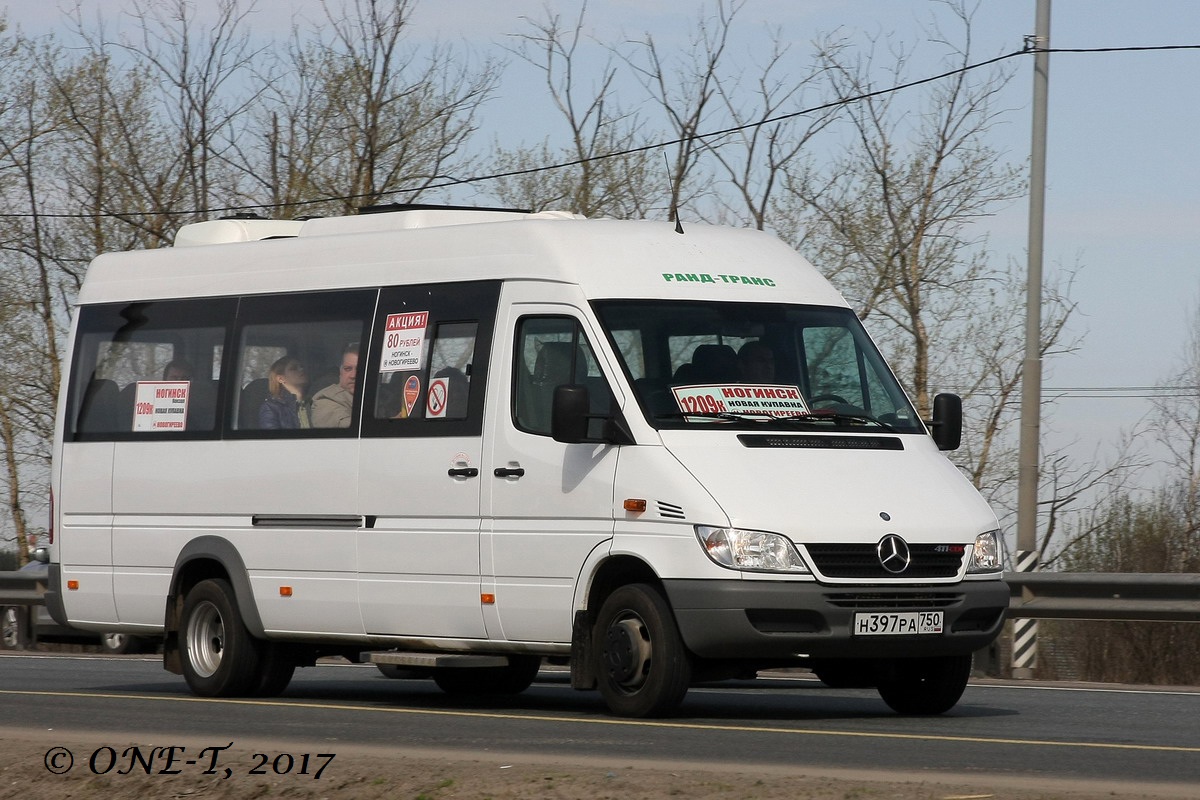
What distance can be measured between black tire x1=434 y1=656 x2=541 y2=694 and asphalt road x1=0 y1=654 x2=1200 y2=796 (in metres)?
0.11

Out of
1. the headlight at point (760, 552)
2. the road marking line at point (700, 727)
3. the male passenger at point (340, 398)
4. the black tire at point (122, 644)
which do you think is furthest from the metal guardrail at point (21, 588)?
the headlight at point (760, 552)

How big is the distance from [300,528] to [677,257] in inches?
118

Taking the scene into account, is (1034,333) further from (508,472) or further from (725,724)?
(725,724)

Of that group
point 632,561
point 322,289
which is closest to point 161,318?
point 322,289

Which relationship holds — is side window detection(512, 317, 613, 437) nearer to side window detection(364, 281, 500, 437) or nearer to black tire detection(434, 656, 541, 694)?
side window detection(364, 281, 500, 437)

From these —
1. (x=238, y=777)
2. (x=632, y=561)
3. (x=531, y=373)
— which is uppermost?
(x=531, y=373)

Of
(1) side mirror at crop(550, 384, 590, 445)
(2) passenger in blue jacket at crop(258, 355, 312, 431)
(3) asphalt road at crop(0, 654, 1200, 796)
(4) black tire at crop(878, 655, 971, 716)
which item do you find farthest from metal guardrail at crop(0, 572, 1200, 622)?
(1) side mirror at crop(550, 384, 590, 445)

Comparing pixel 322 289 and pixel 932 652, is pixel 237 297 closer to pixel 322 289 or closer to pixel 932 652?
pixel 322 289

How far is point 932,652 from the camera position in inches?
411

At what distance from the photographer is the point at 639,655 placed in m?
10.5

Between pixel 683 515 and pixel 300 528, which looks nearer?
pixel 683 515

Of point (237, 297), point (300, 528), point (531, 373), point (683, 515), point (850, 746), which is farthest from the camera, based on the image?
point (237, 297)

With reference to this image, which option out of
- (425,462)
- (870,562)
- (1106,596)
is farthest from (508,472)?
(1106,596)

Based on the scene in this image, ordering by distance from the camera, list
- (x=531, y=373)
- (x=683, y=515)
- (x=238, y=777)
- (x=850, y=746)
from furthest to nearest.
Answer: (x=531, y=373) → (x=683, y=515) → (x=850, y=746) → (x=238, y=777)
